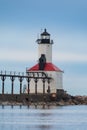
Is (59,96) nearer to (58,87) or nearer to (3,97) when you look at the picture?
(58,87)

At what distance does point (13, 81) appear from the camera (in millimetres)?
134875

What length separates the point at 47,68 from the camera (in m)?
139

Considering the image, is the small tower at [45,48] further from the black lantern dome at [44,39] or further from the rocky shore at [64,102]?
the rocky shore at [64,102]

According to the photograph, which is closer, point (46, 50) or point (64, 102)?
point (46, 50)

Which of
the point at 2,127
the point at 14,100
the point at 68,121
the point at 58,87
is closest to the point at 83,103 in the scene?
the point at 58,87

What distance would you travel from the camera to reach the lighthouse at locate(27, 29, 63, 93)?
454ft

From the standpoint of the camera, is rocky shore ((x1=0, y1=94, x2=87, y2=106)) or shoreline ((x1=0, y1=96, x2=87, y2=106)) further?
rocky shore ((x1=0, y1=94, x2=87, y2=106))

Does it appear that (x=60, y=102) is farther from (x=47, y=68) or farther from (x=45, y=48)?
(x=45, y=48)

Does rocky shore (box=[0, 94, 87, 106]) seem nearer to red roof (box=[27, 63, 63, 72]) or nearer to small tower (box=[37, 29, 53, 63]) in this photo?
red roof (box=[27, 63, 63, 72])

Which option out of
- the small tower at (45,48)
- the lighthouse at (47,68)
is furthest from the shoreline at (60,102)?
the small tower at (45,48)

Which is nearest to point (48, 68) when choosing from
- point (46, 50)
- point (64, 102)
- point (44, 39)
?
point (46, 50)

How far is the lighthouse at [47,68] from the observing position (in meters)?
138

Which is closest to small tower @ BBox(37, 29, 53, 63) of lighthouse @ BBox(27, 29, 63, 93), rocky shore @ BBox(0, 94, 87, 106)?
lighthouse @ BBox(27, 29, 63, 93)

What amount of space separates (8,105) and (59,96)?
9.79 meters
